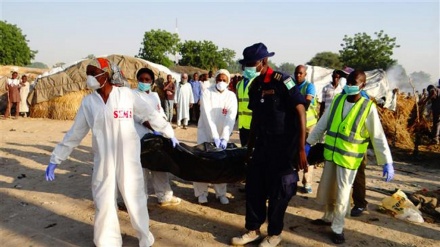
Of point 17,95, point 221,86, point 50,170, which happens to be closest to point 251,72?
point 221,86

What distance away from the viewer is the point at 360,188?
4562 mm

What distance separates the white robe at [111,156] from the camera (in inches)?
129

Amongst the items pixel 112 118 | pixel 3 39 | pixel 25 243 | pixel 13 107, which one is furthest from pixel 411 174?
pixel 3 39

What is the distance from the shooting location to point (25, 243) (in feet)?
12.2

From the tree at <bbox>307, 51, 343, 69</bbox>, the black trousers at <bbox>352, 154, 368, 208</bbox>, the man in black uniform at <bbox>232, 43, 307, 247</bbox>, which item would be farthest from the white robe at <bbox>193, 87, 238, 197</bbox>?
the tree at <bbox>307, 51, 343, 69</bbox>

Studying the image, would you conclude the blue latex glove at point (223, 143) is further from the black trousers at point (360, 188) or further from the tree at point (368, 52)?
the tree at point (368, 52)

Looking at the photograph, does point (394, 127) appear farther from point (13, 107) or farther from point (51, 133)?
point (13, 107)

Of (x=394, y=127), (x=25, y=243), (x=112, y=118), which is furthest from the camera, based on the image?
(x=394, y=127)

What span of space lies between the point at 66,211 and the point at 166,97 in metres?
7.93

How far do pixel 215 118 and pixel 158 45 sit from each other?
36.2 metres

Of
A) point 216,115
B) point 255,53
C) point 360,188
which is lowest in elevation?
point 360,188

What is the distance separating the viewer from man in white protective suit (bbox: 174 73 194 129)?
12.3 meters

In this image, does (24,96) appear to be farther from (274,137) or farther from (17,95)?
(274,137)

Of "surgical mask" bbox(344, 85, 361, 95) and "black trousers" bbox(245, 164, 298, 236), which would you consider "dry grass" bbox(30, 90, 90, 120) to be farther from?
"surgical mask" bbox(344, 85, 361, 95)
